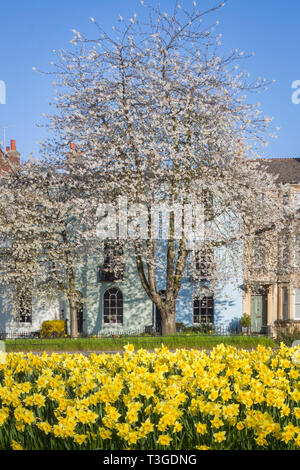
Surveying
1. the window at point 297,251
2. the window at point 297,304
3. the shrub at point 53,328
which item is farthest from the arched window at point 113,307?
the window at point 297,304

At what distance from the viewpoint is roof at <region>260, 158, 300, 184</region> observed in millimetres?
33594

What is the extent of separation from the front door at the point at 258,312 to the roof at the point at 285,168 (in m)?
7.78

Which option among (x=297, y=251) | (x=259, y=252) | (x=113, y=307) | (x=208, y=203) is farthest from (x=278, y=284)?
(x=208, y=203)

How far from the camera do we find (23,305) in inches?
1109

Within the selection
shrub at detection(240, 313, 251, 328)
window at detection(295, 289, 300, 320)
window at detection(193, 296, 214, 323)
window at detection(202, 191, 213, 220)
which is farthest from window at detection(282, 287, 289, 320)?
window at detection(202, 191, 213, 220)

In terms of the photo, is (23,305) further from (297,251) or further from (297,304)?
(297,304)

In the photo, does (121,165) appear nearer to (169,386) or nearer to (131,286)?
(131,286)

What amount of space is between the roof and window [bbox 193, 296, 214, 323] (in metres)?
9.30

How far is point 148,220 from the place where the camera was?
22109mm

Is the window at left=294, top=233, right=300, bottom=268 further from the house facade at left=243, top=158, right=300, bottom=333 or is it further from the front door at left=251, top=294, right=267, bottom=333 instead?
the front door at left=251, top=294, right=267, bottom=333

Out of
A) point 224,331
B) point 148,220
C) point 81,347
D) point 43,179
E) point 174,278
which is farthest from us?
point 224,331

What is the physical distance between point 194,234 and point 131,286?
28.9ft

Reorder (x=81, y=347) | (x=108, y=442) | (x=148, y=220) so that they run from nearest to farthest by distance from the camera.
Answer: (x=108, y=442)
(x=81, y=347)
(x=148, y=220)

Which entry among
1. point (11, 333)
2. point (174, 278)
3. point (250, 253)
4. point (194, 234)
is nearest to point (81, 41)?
point (194, 234)
